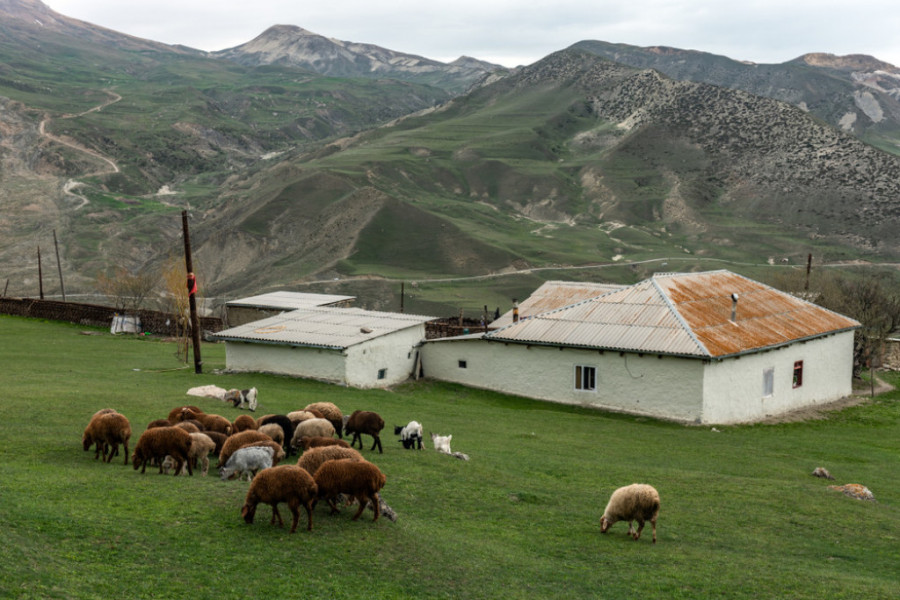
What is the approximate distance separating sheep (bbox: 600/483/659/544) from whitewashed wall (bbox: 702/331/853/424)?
811 inches

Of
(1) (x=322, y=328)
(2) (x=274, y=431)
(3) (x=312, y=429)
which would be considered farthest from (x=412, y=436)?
(1) (x=322, y=328)

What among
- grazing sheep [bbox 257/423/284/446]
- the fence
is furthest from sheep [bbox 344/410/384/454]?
the fence

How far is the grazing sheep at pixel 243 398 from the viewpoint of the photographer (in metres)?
26.1

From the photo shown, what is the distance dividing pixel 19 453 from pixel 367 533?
28.8ft

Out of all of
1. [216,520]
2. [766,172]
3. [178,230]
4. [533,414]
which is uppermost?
[766,172]

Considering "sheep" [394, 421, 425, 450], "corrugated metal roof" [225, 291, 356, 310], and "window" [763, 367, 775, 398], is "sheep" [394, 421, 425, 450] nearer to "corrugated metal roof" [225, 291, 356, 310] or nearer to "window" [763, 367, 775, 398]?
"window" [763, 367, 775, 398]

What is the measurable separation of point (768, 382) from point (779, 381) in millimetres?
962

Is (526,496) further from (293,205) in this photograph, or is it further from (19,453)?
(293,205)

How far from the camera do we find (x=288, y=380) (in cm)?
3619

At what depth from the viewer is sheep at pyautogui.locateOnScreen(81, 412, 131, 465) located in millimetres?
16875

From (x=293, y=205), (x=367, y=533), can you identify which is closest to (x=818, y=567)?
(x=367, y=533)

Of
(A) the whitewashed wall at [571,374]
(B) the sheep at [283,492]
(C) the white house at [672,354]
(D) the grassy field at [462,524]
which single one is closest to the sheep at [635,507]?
(D) the grassy field at [462,524]

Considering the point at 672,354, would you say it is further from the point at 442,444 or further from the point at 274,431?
the point at 274,431

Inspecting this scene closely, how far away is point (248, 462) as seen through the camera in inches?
605
